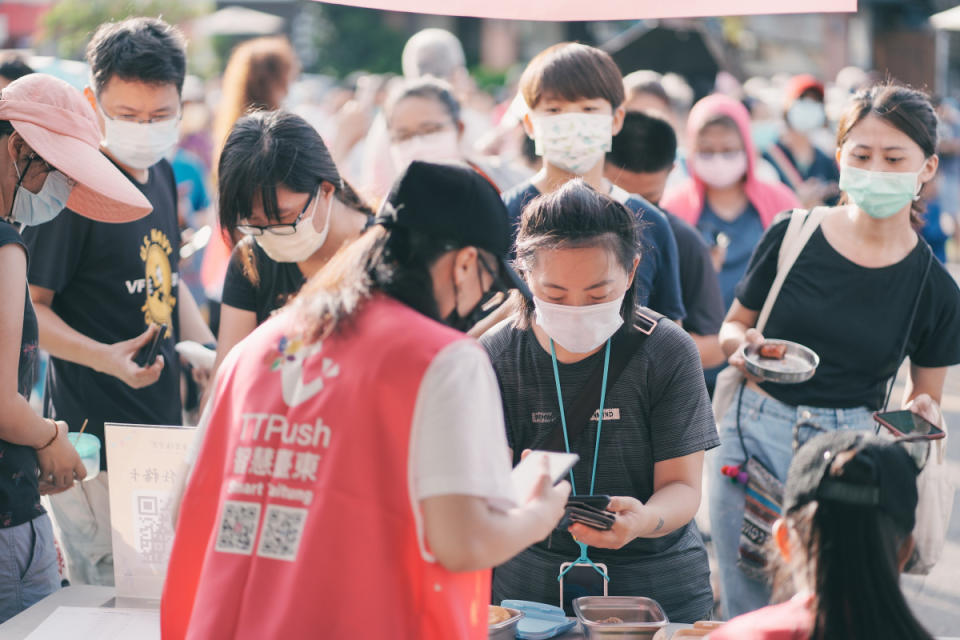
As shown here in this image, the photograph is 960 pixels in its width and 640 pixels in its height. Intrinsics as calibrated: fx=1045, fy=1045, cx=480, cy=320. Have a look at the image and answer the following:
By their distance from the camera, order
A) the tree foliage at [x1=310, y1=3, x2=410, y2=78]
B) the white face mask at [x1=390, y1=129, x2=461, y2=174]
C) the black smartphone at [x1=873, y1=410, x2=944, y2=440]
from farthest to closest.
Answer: the tree foliage at [x1=310, y1=3, x2=410, y2=78] → the white face mask at [x1=390, y1=129, x2=461, y2=174] → the black smartphone at [x1=873, y1=410, x2=944, y2=440]

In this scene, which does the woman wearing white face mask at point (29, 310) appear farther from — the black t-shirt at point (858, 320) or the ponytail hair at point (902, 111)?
the ponytail hair at point (902, 111)

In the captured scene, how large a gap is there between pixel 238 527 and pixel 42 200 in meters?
1.15

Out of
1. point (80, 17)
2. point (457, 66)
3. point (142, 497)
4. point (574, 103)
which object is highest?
point (80, 17)

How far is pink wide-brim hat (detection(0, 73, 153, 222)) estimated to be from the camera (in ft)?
7.70

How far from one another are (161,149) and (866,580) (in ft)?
8.48

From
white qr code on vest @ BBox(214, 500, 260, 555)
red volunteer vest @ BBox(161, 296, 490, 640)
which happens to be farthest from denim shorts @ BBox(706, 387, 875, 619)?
white qr code on vest @ BBox(214, 500, 260, 555)

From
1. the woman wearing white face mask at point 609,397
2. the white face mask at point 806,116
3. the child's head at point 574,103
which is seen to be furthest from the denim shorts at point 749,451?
the white face mask at point 806,116

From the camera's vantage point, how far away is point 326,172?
280 cm

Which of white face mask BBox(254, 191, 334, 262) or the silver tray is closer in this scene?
white face mask BBox(254, 191, 334, 262)

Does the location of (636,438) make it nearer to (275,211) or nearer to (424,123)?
(275,211)

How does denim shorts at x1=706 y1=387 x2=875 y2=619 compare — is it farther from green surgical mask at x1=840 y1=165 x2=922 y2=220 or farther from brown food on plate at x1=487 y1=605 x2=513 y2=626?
brown food on plate at x1=487 y1=605 x2=513 y2=626

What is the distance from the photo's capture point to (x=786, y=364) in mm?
2938

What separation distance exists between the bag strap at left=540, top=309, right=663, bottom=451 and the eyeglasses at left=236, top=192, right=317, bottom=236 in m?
0.86

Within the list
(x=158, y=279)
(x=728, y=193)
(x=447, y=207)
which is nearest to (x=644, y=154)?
(x=728, y=193)
